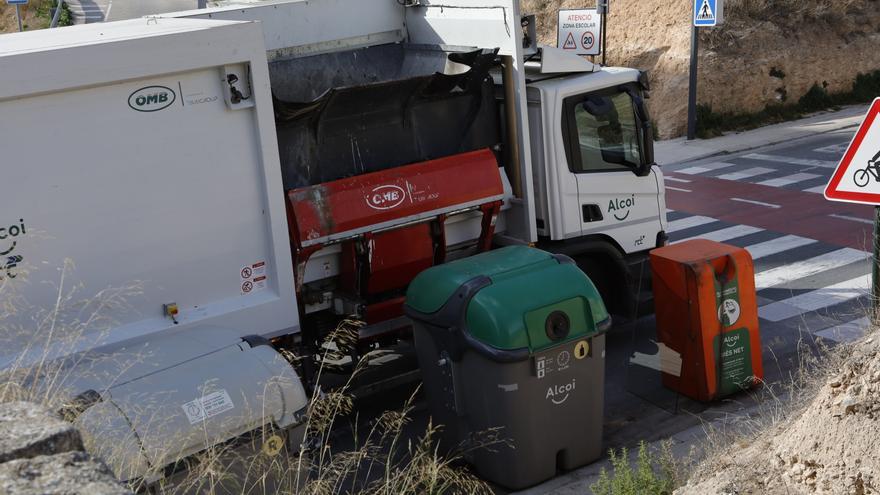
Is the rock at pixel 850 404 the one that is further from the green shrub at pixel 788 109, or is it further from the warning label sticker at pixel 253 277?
the green shrub at pixel 788 109

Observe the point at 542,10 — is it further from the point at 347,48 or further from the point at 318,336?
the point at 318,336

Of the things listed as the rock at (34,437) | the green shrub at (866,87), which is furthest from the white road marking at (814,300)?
the green shrub at (866,87)

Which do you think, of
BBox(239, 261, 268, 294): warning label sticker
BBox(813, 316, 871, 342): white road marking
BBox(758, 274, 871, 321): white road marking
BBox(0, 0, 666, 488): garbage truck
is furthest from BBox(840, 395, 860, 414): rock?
BBox(758, 274, 871, 321): white road marking

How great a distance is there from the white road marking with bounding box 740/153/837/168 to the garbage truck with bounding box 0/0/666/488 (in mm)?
8242

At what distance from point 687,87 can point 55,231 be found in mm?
15607

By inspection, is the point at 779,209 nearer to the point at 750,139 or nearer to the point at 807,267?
the point at 807,267

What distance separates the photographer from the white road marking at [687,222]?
13.6 m

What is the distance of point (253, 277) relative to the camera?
7.29 metres

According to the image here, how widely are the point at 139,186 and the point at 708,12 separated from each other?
1356cm

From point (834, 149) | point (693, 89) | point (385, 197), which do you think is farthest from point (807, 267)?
point (693, 89)

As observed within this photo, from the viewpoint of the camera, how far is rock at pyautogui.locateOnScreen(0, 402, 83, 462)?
3.28 metres

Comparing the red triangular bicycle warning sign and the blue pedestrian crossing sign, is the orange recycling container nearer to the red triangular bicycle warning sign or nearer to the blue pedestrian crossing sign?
the red triangular bicycle warning sign

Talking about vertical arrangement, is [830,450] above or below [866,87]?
above

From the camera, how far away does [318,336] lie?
812 cm
